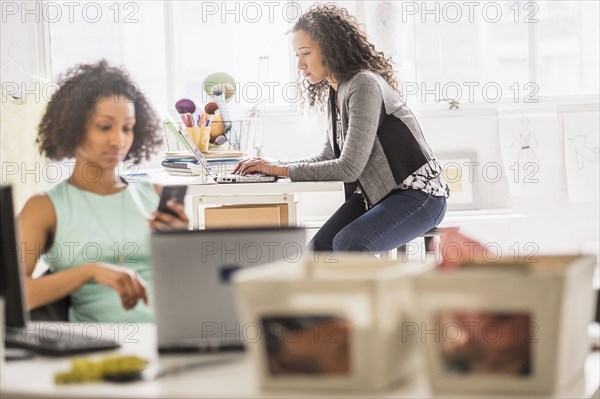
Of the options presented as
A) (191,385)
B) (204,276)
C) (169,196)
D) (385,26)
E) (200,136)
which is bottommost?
(191,385)

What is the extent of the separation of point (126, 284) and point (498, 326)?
846 millimetres

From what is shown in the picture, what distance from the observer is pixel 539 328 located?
41.8 inches

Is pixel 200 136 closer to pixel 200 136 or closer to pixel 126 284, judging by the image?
pixel 200 136

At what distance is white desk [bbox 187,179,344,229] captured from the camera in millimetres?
2984

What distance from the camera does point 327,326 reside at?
111 centimetres

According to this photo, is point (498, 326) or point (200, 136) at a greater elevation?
point (200, 136)

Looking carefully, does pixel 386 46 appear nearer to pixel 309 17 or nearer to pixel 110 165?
pixel 309 17

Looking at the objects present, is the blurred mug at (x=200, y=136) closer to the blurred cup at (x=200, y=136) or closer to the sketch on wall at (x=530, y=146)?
the blurred cup at (x=200, y=136)

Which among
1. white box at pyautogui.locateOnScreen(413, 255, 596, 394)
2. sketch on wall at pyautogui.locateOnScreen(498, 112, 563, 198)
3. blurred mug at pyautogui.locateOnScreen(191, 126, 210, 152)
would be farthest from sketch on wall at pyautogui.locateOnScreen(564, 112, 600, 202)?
white box at pyautogui.locateOnScreen(413, 255, 596, 394)

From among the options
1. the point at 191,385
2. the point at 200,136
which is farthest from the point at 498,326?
the point at 200,136

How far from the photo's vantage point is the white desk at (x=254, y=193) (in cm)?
298

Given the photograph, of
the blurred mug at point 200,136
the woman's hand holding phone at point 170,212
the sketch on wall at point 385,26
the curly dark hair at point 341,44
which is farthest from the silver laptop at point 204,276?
the sketch on wall at point 385,26

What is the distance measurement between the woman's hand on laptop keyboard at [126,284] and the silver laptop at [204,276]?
289 millimetres

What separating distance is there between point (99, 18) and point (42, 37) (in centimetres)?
33
